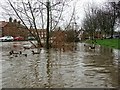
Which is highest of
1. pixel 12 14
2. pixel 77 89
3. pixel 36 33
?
pixel 12 14

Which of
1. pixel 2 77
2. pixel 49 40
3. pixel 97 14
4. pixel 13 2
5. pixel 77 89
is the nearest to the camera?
pixel 77 89

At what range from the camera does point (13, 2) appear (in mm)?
29062

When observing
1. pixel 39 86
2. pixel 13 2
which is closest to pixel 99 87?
pixel 39 86

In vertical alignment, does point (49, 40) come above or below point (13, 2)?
below

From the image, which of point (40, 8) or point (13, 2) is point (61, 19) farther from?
point (13, 2)

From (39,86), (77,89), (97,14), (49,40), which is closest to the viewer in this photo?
(77,89)

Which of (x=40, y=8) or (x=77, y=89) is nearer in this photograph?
(x=77, y=89)

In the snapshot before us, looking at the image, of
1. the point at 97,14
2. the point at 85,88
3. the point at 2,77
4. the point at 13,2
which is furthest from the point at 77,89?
the point at 97,14

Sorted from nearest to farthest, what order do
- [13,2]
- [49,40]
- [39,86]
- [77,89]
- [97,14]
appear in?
[77,89] < [39,86] < [13,2] < [49,40] < [97,14]

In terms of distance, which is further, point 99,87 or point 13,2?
point 13,2

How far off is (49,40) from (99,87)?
23095 millimetres

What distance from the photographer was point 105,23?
58719 mm

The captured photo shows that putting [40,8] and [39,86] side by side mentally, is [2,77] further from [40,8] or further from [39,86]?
[40,8]

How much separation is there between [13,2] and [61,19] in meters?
6.31
